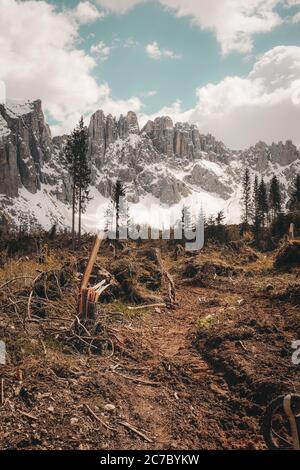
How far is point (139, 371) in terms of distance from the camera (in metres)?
6.30

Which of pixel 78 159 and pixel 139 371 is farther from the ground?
pixel 78 159

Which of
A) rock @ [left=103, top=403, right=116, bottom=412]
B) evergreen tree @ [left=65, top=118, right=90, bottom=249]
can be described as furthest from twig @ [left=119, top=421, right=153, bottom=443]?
evergreen tree @ [left=65, top=118, right=90, bottom=249]

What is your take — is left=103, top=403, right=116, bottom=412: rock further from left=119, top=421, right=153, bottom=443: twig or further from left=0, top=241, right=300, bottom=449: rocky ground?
left=119, top=421, right=153, bottom=443: twig

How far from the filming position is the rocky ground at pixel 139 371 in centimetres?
437

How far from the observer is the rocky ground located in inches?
172

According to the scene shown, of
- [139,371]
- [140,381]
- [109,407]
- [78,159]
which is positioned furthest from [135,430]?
[78,159]

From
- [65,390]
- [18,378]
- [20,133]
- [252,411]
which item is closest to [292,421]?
[252,411]

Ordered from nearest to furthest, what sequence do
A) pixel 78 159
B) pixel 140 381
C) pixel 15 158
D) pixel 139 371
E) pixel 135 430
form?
pixel 135 430 < pixel 140 381 < pixel 139 371 < pixel 78 159 < pixel 15 158

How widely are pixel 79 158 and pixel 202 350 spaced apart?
32.9 m

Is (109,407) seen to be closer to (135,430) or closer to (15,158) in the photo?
(135,430)

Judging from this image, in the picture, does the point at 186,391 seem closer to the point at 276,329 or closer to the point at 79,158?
the point at 276,329

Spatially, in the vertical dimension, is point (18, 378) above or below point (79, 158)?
below

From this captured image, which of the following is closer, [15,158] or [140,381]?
[140,381]
